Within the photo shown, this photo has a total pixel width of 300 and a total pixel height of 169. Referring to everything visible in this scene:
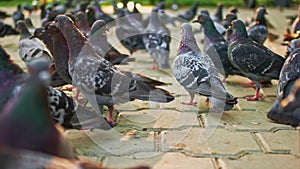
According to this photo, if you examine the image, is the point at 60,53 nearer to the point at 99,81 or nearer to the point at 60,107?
the point at 99,81

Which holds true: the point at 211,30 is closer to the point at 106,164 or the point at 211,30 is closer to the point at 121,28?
the point at 121,28

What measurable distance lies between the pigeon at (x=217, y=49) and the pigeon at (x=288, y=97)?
6.72 ft

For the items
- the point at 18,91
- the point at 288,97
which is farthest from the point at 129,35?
the point at 288,97

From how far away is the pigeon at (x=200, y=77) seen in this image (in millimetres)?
6082

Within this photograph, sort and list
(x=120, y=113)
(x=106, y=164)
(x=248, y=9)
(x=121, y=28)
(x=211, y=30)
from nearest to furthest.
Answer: (x=106, y=164) → (x=120, y=113) → (x=211, y=30) → (x=121, y=28) → (x=248, y=9)

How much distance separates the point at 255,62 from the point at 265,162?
2.89 m

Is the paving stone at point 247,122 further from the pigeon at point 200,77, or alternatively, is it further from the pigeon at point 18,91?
the pigeon at point 18,91

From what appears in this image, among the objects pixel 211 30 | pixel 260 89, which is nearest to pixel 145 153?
pixel 260 89

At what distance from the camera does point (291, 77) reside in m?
5.38

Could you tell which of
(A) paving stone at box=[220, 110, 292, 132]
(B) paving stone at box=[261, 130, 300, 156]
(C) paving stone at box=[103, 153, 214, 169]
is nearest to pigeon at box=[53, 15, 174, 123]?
(A) paving stone at box=[220, 110, 292, 132]

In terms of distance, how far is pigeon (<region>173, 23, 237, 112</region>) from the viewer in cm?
608

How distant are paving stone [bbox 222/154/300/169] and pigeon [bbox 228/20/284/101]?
2.38 metres

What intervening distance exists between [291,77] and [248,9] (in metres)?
18.3

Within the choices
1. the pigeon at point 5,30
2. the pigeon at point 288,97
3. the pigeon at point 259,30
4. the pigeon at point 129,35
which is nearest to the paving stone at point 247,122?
the pigeon at point 288,97
